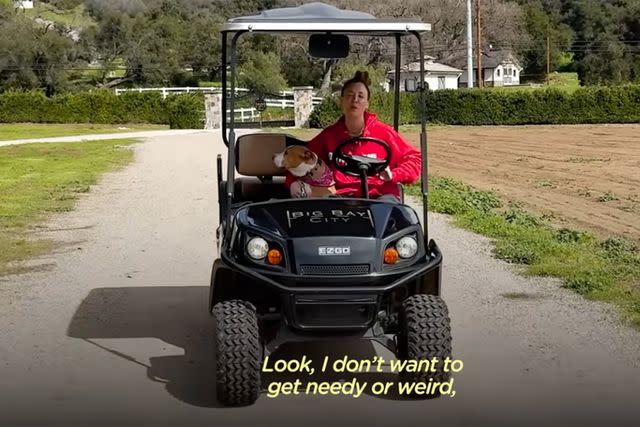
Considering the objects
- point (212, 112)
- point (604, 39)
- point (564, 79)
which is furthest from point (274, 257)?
point (564, 79)

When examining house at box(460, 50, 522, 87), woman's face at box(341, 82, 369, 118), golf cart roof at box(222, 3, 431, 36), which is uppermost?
house at box(460, 50, 522, 87)

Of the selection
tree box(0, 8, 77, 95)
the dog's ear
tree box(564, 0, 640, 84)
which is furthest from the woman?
tree box(564, 0, 640, 84)

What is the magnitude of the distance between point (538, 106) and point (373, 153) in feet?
162

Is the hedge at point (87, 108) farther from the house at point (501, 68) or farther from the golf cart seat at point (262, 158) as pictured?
the golf cart seat at point (262, 158)

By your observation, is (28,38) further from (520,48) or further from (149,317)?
(149,317)

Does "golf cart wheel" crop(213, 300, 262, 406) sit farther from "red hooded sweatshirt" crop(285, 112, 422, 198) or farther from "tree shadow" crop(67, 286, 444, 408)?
"red hooded sweatshirt" crop(285, 112, 422, 198)

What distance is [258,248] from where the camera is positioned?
589 centimetres

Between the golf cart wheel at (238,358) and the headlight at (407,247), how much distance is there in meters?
0.87

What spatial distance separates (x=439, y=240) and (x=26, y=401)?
700 cm

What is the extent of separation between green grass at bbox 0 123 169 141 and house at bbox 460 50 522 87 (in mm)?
46492

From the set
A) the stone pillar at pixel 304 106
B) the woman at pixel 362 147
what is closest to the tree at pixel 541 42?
the stone pillar at pixel 304 106

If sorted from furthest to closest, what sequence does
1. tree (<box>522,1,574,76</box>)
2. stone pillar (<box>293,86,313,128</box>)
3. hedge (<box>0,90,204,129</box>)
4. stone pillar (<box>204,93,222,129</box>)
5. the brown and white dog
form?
tree (<box>522,1,574,76</box>)
hedge (<box>0,90,204,129</box>)
stone pillar (<box>204,93,222,129</box>)
stone pillar (<box>293,86,313,128</box>)
the brown and white dog

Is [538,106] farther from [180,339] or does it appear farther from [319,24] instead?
[319,24]

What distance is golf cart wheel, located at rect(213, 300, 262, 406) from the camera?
5668 millimetres
